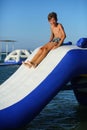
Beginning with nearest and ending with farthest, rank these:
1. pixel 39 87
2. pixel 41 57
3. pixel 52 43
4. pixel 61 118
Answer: pixel 39 87 < pixel 41 57 < pixel 52 43 < pixel 61 118

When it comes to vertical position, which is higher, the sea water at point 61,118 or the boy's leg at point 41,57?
the boy's leg at point 41,57

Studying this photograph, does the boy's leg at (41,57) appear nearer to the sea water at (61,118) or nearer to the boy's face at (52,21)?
the boy's face at (52,21)

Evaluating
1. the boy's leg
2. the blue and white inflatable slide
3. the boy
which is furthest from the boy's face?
the blue and white inflatable slide

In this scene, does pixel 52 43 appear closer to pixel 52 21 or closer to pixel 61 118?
pixel 52 21

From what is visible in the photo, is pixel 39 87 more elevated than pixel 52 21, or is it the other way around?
pixel 52 21

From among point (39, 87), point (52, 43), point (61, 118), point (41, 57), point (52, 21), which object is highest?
point (52, 21)

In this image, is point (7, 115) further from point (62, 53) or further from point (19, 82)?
point (62, 53)

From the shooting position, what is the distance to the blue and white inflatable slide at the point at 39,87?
23.3 ft

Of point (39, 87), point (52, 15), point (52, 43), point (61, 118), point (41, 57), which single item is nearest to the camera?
point (39, 87)

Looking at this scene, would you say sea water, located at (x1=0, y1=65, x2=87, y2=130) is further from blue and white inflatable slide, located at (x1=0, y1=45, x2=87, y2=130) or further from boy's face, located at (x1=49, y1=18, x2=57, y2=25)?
boy's face, located at (x1=49, y1=18, x2=57, y2=25)

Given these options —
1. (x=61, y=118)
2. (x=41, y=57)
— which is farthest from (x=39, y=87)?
(x=61, y=118)

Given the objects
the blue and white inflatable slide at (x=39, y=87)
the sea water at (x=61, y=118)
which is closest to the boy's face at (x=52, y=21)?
the blue and white inflatable slide at (x=39, y=87)

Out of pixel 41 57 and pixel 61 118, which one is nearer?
pixel 41 57

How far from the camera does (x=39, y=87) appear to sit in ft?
24.0
